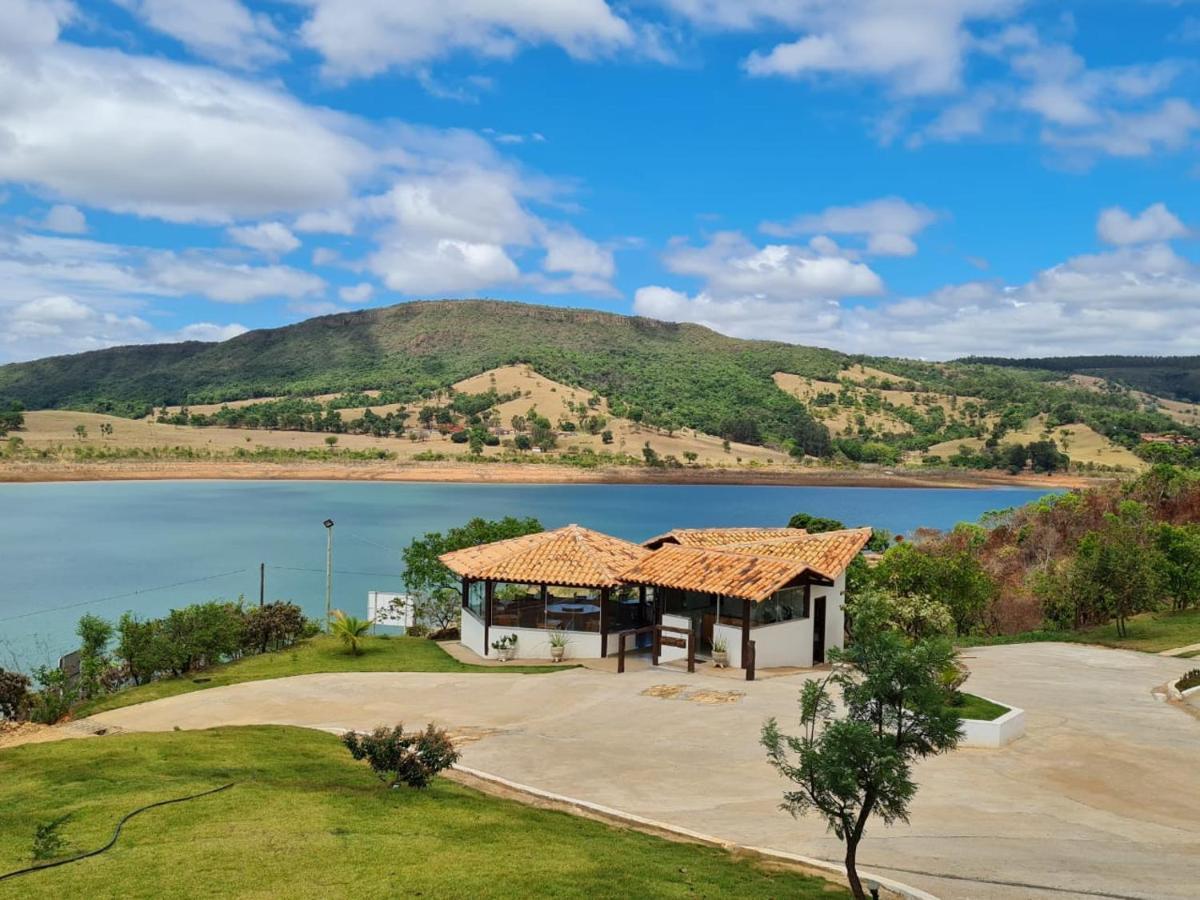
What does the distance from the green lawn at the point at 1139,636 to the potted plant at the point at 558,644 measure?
36.5 ft

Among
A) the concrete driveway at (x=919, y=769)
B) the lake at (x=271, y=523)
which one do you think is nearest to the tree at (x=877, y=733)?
the concrete driveway at (x=919, y=769)

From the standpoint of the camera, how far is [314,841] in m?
8.44

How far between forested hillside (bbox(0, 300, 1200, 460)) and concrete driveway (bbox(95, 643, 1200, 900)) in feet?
382

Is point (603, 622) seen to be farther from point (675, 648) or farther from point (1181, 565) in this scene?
point (1181, 565)

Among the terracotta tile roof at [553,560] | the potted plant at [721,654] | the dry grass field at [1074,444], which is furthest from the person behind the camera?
the dry grass field at [1074,444]

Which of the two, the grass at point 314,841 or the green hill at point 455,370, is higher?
the green hill at point 455,370

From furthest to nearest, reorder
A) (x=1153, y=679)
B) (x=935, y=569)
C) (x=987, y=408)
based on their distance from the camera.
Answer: (x=987, y=408)
(x=935, y=569)
(x=1153, y=679)

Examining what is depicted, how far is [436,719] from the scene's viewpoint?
618 inches

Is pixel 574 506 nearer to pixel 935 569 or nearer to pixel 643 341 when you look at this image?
pixel 935 569

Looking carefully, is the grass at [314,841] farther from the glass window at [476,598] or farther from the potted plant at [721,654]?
the glass window at [476,598]

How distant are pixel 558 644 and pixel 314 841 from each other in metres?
13.3

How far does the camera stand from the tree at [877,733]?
6.62 m

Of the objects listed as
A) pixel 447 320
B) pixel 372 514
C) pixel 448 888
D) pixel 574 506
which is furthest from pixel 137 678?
pixel 447 320

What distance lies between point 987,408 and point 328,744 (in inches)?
6108
